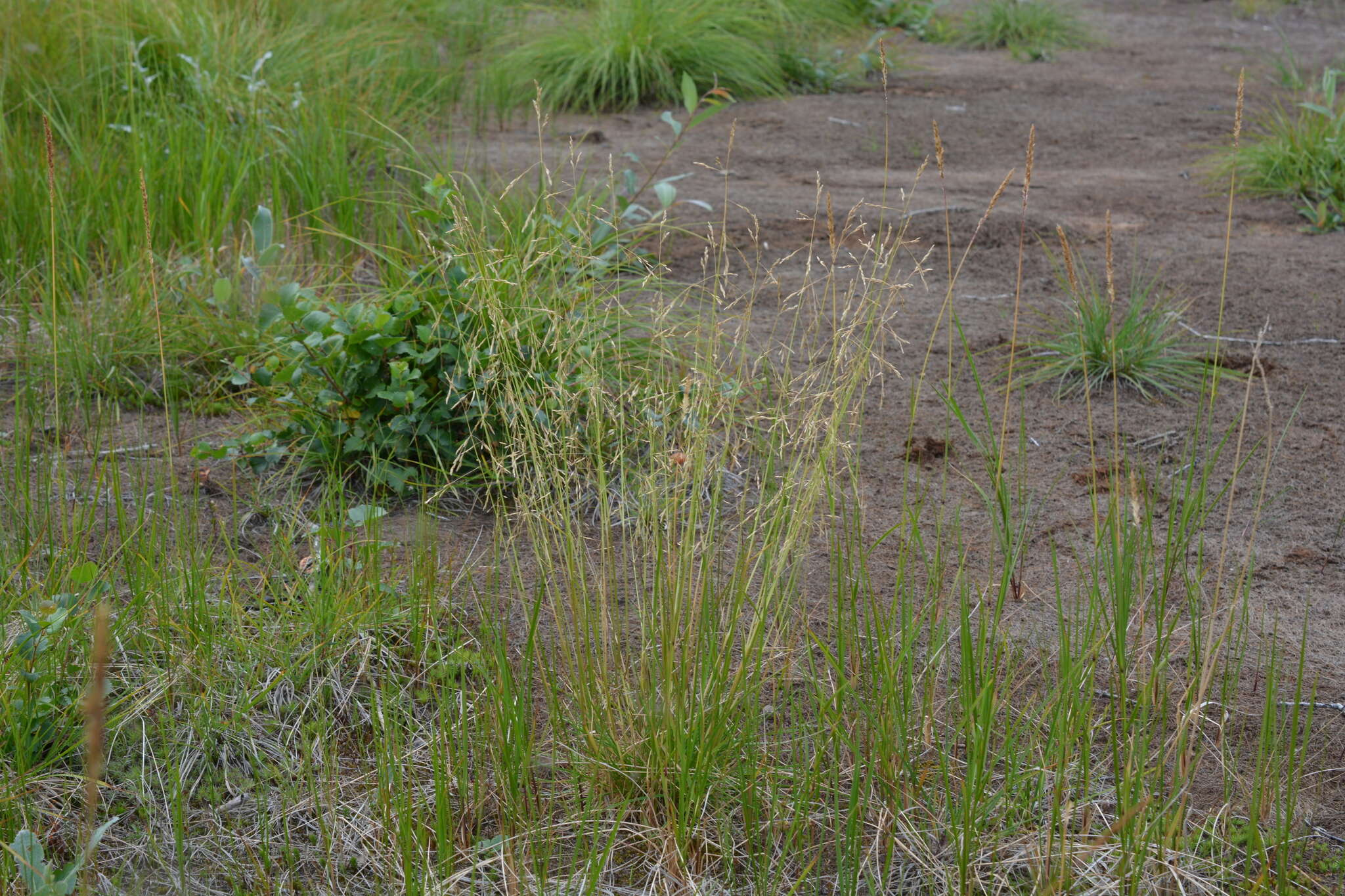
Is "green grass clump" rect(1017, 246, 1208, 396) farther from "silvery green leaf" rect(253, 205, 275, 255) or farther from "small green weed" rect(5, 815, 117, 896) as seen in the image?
"small green weed" rect(5, 815, 117, 896)

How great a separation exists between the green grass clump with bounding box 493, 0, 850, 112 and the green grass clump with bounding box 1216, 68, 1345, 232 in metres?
3.11

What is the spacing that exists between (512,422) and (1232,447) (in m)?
2.12

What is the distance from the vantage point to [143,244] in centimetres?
385

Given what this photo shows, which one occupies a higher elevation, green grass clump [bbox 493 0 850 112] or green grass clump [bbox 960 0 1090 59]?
green grass clump [bbox 960 0 1090 59]

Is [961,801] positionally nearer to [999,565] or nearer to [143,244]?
[999,565]

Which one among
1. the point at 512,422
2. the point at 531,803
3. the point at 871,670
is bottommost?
the point at 531,803

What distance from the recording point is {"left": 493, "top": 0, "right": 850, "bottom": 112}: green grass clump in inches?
281

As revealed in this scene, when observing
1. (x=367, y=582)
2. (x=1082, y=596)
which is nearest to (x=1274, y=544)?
(x=1082, y=596)

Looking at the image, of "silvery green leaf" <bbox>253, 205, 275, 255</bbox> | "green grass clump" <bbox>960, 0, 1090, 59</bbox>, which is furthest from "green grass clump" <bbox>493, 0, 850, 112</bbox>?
"silvery green leaf" <bbox>253, 205, 275, 255</bbox>

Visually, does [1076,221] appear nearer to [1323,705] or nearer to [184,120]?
[1323,705]

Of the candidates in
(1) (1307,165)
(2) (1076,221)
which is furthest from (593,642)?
(1) (1307,165)

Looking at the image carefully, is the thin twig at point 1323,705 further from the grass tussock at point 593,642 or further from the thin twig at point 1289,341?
the thin twig at point 1289,341

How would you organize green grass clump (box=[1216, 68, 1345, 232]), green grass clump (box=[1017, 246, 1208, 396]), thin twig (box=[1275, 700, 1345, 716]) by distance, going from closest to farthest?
thin twig (box=[1275, 700, 1345, 716]) < green grass clump (box=[1017, 246, 1208, 396]) < green grass clump (box=[1216, 68, 1345, 232])

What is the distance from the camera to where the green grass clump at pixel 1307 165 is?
16.8 feet
